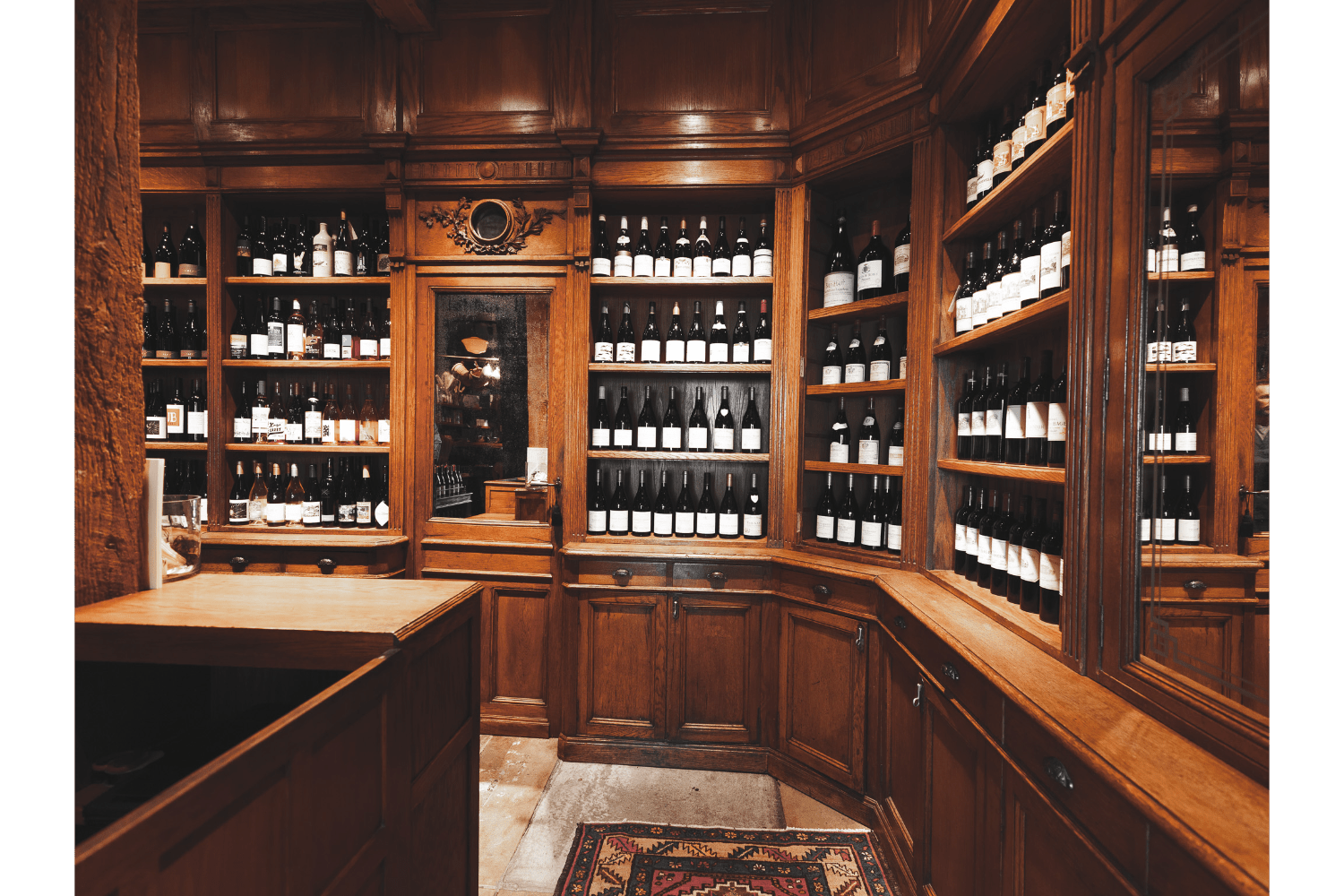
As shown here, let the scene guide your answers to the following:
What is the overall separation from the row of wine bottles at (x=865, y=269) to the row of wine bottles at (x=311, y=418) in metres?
2.03

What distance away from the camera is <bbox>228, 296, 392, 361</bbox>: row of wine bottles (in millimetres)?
2973

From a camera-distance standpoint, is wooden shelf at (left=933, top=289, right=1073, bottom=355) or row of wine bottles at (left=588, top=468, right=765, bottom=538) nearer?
wooden shelf at (left=933, top=289, right=1073, bottom=355)

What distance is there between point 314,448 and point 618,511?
141 centimetres

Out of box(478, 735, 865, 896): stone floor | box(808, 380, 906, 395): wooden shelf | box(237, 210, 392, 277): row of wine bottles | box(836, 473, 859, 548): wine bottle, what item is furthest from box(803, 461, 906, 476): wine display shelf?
box(237, 210, 392, 277): row of wine bottles

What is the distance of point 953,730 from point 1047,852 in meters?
0.45

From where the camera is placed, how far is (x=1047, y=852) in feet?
3.66

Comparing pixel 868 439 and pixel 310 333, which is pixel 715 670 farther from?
pixel 310 333

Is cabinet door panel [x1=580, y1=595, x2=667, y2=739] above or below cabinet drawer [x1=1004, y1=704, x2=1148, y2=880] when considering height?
below

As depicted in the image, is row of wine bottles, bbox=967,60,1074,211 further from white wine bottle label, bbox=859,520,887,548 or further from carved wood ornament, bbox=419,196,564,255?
carved wood ornament, bbox=419,196,564,255

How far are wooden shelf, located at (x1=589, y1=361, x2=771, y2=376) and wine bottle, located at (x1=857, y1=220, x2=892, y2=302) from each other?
1.61 feet

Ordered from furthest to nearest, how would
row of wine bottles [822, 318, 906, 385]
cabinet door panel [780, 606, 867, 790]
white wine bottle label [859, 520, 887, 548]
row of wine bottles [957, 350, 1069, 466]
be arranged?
row of wine bottles [822, 318, 906, 385], white wine bottle label [859, 520, 887, 548], cabinet door panel [780, 606, 867, 790], row of wine bottles [957, 350, 1069, 466]

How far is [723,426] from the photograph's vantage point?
9.59ft

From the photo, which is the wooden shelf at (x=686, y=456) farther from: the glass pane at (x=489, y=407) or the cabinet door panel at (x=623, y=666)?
the cabinet door panel at (x=623, y=666)

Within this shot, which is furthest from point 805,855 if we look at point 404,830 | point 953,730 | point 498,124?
point 498,124
